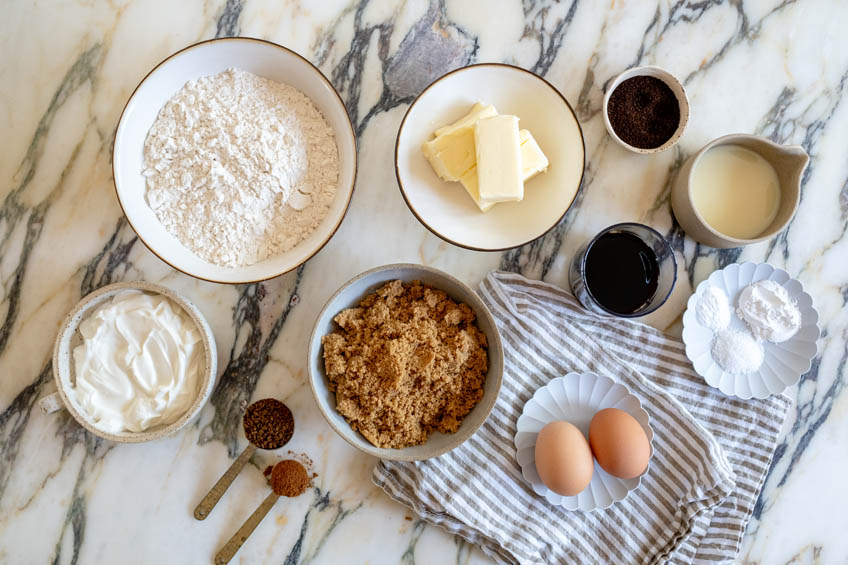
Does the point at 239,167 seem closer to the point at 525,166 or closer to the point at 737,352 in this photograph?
the point at 525,166

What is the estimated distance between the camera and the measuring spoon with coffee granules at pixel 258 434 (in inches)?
53.6

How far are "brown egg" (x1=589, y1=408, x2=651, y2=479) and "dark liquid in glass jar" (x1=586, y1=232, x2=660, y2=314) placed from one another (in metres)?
0.25

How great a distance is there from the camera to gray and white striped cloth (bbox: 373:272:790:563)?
4.51 feet

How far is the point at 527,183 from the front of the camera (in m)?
1.38

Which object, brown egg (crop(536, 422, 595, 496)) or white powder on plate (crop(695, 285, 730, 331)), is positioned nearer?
brown egg (crop(536, 422, 595, 496))

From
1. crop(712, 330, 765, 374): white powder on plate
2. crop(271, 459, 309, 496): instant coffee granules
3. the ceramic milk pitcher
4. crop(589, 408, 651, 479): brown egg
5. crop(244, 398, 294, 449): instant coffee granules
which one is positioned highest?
the ceramic milk pitcher

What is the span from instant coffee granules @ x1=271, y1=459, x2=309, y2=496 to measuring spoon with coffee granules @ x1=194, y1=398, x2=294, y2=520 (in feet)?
0.17

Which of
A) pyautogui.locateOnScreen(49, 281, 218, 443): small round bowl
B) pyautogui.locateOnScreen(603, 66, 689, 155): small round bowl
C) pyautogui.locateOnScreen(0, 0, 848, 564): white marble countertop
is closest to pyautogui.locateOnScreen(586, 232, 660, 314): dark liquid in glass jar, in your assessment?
pyautogui.locateOnScreen(0, 0, 848, 564): white marble countertop

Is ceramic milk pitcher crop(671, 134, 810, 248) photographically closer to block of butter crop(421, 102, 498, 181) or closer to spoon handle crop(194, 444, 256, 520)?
block of butter crop(421, 102, 498, 181)

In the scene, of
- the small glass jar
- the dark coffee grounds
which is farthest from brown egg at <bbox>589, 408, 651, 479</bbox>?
the dark coffee grounds

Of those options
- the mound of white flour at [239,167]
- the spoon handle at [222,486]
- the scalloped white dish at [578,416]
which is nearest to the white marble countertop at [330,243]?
the spoon handle at [222,486]

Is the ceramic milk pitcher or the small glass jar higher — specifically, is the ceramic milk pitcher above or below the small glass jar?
Result: above

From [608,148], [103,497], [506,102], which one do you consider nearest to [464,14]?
[506,102]

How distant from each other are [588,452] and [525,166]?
66 centimetres
